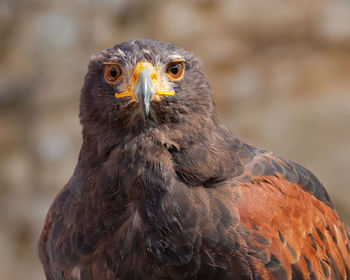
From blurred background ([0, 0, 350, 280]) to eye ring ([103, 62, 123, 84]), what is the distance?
3.73 metres

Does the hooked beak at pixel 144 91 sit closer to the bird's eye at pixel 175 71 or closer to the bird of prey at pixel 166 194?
the bird of prey at pixel 166 194

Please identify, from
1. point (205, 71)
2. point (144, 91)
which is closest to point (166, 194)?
point (144, 91)

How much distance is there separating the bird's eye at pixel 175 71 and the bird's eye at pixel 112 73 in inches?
7.7

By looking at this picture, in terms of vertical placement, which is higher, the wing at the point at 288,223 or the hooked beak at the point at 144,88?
the hooked beak at the point at 144,88

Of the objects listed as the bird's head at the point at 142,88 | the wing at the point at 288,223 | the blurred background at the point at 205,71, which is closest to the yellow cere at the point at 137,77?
the bird's head at the point at 142,88

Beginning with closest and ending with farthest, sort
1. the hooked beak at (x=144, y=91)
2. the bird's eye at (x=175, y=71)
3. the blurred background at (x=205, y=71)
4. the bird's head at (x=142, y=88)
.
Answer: the hooked beak at (x=144, y=91) → the bird's head at (x=142, y=88) → the bird's eye at (x=175, y=71) → the blurred background at (x=205, y=71)

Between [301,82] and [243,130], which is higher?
[301,82]

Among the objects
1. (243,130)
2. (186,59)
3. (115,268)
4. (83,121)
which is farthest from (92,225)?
(243,130)

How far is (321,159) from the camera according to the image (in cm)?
595

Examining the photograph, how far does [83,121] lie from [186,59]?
492mm

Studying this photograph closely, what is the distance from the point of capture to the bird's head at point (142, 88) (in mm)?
2246

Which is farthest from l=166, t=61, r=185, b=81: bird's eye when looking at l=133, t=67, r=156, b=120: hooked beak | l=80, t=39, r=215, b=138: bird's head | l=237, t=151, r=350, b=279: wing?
l=237, t=151, r=350, b=279: wing

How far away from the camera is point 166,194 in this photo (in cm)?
222

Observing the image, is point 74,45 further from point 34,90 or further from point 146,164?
point 146,164
